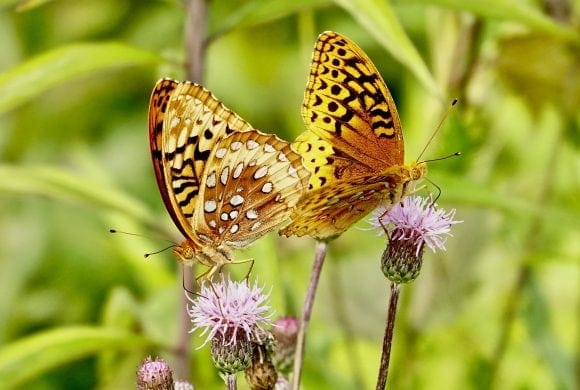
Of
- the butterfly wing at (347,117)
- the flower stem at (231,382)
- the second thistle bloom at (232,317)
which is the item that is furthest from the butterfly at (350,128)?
the flower stem at (231,382)

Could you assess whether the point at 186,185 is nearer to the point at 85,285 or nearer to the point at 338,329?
the point at 338,329

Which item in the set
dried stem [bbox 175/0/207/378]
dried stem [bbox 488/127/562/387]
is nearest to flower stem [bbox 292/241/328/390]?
dried stem [bbox 175/0/207/378]

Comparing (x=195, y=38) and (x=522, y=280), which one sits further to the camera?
(x=522, y=280)

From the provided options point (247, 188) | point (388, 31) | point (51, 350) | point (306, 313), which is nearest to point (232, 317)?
point (306, 313)

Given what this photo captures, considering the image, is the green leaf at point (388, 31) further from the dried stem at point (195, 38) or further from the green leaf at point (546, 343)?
the green leaf at point (546, 343)

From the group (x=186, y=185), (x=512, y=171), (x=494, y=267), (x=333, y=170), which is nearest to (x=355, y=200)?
(x=333, y=170)

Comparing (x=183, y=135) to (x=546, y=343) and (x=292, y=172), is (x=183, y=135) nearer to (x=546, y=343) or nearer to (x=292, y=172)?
(x=292, y=172)
